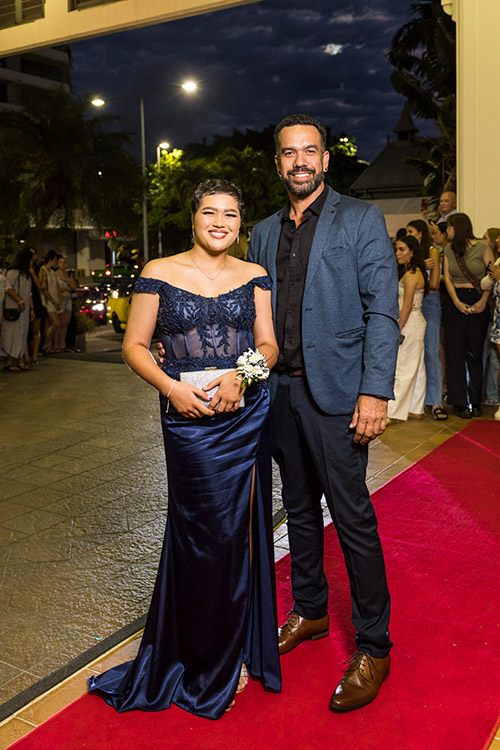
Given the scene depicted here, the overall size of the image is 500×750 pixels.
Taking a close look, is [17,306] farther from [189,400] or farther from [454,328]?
[189,400]

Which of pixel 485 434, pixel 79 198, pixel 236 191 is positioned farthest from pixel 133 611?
pixel 79 198

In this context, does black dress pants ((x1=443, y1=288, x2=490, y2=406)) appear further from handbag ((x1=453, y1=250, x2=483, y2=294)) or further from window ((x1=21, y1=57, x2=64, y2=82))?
window ((x1=21, y1=57, x2=64, y2=82))

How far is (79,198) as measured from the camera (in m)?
19.3

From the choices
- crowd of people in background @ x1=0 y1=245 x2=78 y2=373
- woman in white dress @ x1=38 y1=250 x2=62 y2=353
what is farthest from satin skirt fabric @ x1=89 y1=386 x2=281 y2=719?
woman in white dress @ x1=38 y1=250 x2=62 y2=353

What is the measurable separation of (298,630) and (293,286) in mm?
1519

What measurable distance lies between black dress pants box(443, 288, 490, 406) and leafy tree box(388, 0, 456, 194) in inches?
475

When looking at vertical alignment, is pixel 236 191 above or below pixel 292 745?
above

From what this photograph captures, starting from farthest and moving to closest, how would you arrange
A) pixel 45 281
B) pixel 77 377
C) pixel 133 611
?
pixel 45 281, pixel 77 377, pixel 133 611

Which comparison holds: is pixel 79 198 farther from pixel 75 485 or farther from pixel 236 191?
pixel 236 191

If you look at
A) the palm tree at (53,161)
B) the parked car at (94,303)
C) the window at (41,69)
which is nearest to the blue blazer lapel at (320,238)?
the palm tree at (53,161)

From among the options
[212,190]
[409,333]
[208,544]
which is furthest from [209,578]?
[409,333]

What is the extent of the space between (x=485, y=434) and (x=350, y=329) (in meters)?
4.73

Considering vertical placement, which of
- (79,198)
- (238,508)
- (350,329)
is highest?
(79,198)

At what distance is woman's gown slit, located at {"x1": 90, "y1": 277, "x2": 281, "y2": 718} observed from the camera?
2.95 m
